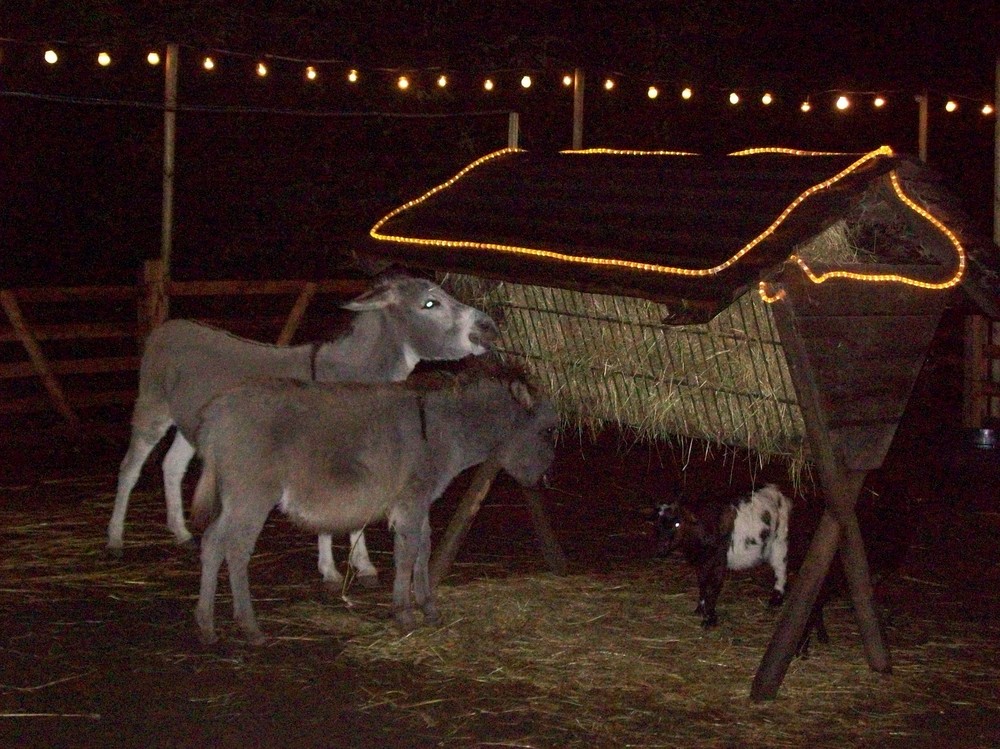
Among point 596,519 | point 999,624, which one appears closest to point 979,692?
point 999,624

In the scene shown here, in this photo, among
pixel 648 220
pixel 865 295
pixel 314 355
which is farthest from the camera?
pixel 314 355

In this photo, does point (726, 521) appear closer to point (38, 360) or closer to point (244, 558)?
point (244, 558)

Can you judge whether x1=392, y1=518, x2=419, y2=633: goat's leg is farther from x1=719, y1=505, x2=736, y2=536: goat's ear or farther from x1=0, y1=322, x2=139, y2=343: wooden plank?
x1=0, y1=322, x2=139, y2=343: wooden plank

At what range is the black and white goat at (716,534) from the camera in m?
6.91

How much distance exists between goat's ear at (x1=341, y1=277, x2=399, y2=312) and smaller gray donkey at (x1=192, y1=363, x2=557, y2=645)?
92cm

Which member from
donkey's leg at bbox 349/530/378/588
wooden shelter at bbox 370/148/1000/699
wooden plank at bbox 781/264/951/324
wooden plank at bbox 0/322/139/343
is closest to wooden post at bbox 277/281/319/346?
wooden plank at bbox 0/322/139/343

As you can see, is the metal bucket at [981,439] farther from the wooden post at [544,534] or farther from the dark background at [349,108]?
the dark background at [349,108]

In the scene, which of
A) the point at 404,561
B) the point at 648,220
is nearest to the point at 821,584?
the point at 648,220

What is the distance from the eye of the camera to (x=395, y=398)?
704cm

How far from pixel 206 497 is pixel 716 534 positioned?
2401 millimetres

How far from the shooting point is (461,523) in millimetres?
7645

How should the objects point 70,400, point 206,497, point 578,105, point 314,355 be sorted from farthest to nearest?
point 578,105
point 70,400
point 314,355
point 206,497

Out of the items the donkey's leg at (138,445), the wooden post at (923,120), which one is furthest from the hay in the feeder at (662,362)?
the wooden post at (923,120)

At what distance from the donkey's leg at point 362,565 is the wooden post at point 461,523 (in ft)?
1.19
